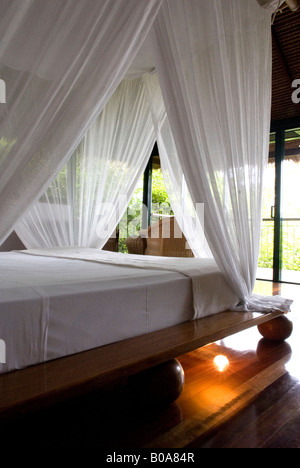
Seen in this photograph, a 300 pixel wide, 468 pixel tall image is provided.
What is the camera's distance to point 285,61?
4078 mm

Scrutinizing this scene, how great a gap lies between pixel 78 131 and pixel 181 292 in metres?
0.92

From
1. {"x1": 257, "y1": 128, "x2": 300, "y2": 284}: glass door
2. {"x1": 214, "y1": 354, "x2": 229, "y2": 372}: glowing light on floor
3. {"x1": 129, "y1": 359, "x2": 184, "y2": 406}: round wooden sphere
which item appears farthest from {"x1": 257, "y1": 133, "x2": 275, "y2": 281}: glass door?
{"x1": 129, "y1": 359, "x2": 184, "y2": 406}: round wooden sphere

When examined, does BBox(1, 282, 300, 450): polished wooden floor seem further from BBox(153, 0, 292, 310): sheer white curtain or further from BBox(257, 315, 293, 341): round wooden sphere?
BBox(153, 0, 292, 310): sheer white curtain

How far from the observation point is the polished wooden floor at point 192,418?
114 cm

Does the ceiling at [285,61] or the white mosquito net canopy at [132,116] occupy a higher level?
the ceiling at [285,61]

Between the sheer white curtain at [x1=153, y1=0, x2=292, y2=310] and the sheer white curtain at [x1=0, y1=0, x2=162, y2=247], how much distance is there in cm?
38

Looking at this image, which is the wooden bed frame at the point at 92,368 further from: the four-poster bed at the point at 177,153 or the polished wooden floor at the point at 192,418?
the polished wooden floor at the point at 192,418

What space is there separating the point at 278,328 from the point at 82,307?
1.52 m

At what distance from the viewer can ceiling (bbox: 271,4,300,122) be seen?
3.60 metres

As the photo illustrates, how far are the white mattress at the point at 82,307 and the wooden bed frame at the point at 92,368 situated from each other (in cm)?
4

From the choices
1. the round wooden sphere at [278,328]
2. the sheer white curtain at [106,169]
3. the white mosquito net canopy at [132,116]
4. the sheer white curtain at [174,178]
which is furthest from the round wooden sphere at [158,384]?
the sheer white curtain at [106,169]

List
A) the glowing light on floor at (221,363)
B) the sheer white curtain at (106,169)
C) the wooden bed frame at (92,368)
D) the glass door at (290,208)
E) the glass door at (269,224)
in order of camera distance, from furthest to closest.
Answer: the glass door at (269,224) → the glass door at (290,208) → the sheer white curtain at (106,169) → the glowing light on floor at (221,363) → the wooden bed frame at (92,368)

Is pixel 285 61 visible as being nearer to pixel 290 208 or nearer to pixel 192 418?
pixel 290 208
